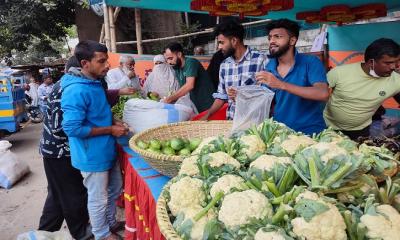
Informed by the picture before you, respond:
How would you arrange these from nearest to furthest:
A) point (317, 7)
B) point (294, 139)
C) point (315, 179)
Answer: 1. point (315, 179)
2. point (294, 139)
3. point (317, 7)

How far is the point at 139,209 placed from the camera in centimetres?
229

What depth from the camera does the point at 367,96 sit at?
2512 mm

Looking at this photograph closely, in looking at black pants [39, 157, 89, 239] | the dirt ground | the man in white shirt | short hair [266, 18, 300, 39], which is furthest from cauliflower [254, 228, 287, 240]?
the man in white shirt

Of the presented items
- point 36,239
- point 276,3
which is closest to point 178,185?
point 36,239

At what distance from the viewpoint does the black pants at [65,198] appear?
9.56 feet

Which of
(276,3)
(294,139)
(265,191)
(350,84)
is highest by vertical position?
(276,3)

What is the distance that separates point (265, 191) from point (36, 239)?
215cm

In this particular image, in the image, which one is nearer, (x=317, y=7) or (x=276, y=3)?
(x=276, y=3)

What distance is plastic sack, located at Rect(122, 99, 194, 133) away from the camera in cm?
282

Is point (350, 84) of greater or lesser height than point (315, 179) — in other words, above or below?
above

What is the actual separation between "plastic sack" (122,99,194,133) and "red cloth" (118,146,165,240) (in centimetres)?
28

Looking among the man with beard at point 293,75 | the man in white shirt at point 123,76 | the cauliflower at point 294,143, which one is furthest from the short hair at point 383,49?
the man in white shirt at point 123,76

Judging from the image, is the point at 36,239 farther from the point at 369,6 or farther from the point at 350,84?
the point at 369,6

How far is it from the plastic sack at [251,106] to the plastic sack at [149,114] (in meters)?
0.83
